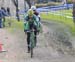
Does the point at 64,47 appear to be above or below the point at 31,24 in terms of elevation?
below

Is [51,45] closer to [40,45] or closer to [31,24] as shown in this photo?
[40,45]

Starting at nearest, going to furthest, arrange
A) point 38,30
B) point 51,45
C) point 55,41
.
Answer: point 38,30 < point 51,45 < point 55,41

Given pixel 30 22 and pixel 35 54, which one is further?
pixel 35 54

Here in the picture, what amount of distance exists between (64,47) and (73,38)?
3124 millimetres

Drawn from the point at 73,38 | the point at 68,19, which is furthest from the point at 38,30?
the point at 68,19

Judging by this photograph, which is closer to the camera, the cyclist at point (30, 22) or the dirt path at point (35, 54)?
the dirt path at point (35, 54)

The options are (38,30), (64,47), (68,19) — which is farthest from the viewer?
(68,19)

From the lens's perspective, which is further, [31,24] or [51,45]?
[51,45]

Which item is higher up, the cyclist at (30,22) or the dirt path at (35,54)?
the cyclist at (30,22)

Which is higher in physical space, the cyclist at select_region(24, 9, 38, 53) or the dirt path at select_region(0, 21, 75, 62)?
the cyclist at select_region(24, 9, 38, 53)

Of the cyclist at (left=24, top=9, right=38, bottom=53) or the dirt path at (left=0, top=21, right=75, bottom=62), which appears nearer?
the dirt path at (left=0, top=21, right=75, bottom=62)

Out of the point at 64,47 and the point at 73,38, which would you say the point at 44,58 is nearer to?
the point at 64,47

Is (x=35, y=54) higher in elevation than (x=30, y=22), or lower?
lower

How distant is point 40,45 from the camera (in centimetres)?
1672
